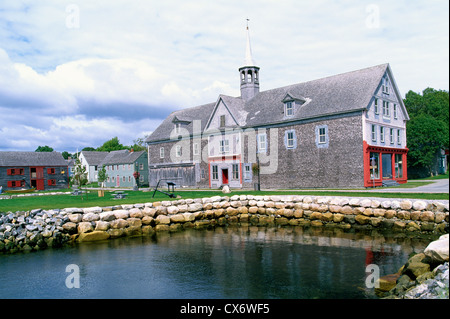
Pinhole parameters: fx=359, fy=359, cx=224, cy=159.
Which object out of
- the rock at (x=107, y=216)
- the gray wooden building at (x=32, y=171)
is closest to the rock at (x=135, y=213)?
the rock at (x=107, y=216)

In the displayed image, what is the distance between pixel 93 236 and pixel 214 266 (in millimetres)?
6865

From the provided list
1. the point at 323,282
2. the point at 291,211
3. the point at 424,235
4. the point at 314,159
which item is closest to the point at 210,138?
the point at 314,159

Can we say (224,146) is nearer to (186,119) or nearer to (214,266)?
(186,119)

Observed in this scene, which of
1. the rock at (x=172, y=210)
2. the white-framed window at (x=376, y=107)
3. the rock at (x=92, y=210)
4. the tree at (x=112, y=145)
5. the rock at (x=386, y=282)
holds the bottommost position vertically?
the rock at (x=386, y=282)

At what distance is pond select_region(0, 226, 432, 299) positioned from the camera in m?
8.66

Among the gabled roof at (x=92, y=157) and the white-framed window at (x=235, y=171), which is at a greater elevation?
the gabled roof at (x=92, y=157)

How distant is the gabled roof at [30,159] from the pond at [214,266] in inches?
1847

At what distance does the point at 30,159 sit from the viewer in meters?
56.0

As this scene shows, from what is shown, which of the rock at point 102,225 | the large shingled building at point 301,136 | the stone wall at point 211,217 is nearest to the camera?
the stone wall at point 211,217

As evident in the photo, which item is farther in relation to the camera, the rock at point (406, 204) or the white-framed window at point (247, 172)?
the white-framed window at point (247, 172)

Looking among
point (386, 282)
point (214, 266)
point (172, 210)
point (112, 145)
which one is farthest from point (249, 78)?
point (112, 145)

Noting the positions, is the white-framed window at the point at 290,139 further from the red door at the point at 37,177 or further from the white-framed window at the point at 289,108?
the red door at the point at 37,177

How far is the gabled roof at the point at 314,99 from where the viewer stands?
91.3ft
